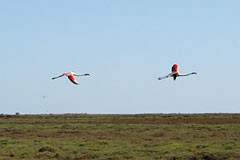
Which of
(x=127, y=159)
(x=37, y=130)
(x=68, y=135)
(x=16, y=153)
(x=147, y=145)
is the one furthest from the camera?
(x=37, y=130)

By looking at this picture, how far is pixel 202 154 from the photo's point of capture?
21812mm

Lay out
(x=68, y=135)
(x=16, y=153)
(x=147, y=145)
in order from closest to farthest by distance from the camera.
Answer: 1. (x=16, y=153)
2. (x=147, y=145)
3. (x=68, y=135)

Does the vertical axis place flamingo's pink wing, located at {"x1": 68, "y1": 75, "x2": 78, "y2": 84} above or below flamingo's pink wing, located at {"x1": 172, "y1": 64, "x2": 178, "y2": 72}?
below

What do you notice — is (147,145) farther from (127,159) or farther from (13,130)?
(13,130)

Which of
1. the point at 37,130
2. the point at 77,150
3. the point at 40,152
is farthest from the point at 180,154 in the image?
the point at 37,130

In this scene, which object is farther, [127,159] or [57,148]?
[57,148]

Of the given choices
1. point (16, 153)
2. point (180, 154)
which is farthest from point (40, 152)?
point (180, 154)

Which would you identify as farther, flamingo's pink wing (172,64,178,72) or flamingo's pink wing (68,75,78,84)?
flamingo's pink wing (172,64,178,72)

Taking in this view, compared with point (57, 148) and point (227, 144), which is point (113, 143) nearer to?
point (57, 148)

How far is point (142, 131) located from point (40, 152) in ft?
42.4

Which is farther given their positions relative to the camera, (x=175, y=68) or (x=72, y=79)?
(x=175, y=68)

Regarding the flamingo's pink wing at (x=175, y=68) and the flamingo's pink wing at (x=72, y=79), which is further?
the flamingo's pink wing at (x=175, y=68)

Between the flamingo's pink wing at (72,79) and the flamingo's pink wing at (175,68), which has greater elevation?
the flamingo's pink wing at (175,68)

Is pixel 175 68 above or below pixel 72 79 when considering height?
above
